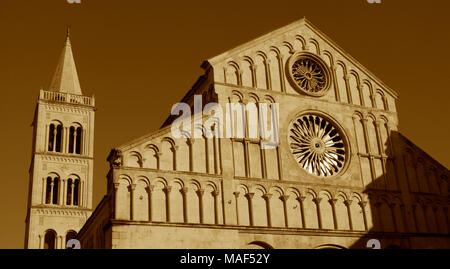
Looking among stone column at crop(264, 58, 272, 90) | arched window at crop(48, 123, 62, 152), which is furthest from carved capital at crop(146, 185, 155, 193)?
arched window at crop(48, 123, 62, 152)

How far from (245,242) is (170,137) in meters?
5.45

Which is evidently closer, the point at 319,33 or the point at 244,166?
the point at 244,166

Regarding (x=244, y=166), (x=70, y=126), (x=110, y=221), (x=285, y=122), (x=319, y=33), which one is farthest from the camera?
(x=70, y=126)

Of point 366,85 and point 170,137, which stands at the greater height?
point 366,85

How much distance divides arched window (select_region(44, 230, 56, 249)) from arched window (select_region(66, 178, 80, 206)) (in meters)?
2.91

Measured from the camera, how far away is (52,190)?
47.7 metres

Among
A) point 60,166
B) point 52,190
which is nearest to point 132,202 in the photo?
point 52,190

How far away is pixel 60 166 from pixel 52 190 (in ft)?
7.32

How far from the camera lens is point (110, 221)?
858 inches

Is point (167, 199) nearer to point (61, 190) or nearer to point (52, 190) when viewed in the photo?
point (61, 190)

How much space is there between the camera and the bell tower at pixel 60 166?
46.3m

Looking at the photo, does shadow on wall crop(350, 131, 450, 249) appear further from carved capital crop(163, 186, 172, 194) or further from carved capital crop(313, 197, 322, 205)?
carved capital crop(163, 186, 172, 194)
